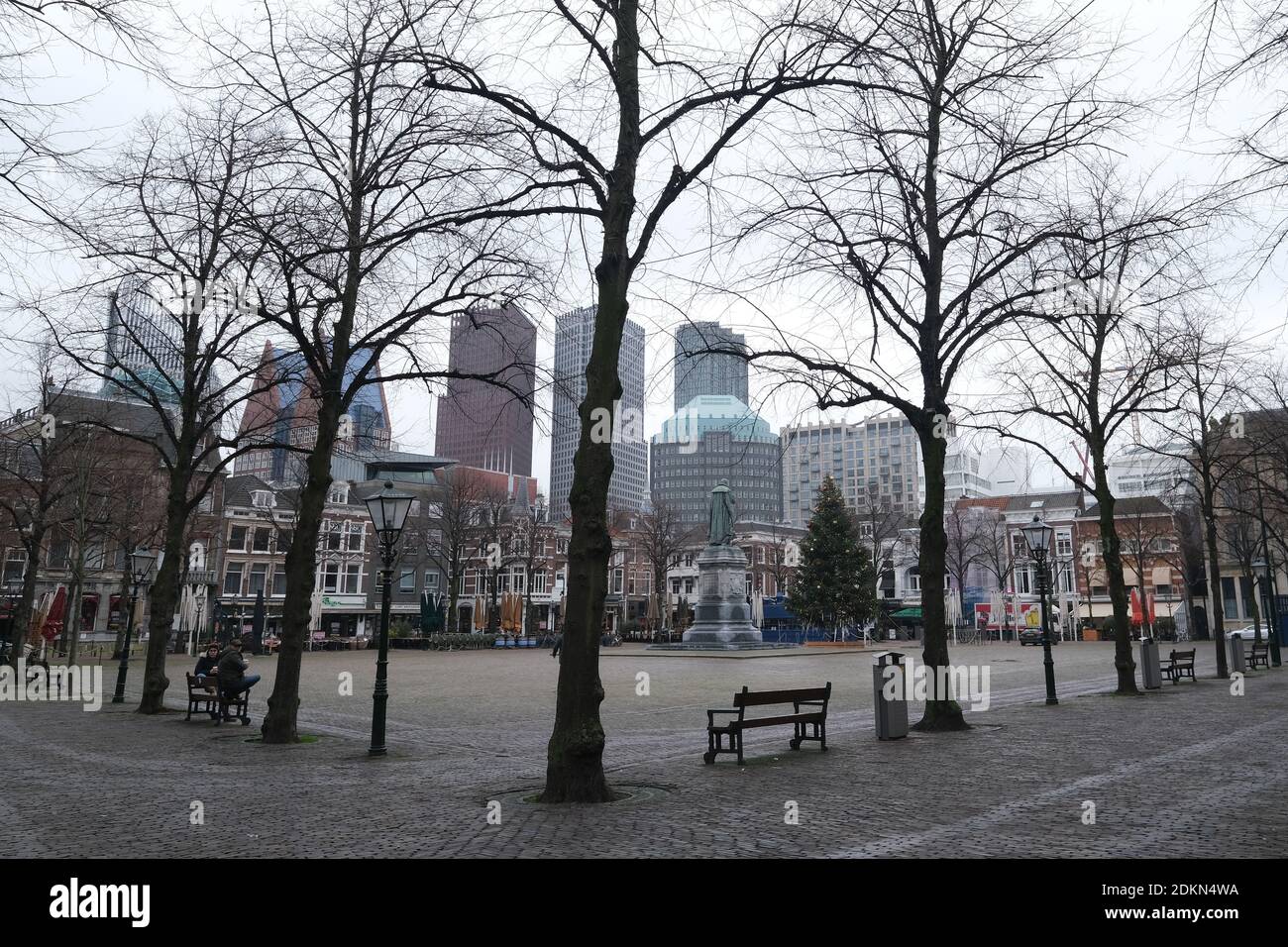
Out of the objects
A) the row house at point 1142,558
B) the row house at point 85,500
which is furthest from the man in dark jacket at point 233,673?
the row house at point 1142,558

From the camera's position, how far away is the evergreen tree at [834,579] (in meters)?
54.2

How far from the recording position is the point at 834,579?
54.4 metres

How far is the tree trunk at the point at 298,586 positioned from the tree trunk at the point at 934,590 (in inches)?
388

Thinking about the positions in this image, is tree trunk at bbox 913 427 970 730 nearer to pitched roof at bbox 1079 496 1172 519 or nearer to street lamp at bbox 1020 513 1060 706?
street lamp at bbox 1020 513 1060 706

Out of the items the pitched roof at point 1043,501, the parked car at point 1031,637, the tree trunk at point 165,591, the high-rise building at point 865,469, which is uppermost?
the high-rise building at point 865,469

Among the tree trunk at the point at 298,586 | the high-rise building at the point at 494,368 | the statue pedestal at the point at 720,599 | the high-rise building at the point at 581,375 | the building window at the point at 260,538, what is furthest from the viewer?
the building window at the point at 260,538

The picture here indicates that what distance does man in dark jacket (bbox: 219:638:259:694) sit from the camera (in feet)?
54.4

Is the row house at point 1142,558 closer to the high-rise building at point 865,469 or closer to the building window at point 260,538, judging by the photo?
the building window at point 260,538

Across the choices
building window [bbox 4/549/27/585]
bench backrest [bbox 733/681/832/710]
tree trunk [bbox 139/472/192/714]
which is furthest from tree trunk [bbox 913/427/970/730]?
building window [bbox 4/549/27/585]

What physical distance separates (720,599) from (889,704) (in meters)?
36.4

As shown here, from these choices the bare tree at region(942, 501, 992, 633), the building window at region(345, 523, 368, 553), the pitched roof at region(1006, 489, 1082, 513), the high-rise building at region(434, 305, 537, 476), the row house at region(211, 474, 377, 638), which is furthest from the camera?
the pitched roof at region(1006, 489, 1082, 513)

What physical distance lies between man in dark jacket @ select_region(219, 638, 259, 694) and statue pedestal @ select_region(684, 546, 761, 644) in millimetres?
33151

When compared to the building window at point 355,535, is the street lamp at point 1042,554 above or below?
below
